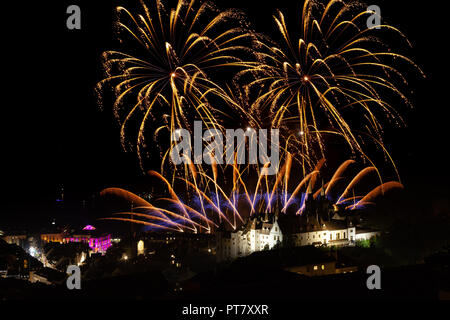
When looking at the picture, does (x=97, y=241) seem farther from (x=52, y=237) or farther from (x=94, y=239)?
(x=52, y=237)

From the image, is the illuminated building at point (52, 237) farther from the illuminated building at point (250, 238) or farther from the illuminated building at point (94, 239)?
the illuminated building at point (250, 238)

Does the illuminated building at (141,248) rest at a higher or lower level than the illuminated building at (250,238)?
lower

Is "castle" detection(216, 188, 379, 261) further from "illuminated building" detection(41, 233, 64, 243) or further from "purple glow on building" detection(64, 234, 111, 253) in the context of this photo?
"illuminated building" detection(41, 233, 64, 243)

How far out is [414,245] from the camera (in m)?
38.6

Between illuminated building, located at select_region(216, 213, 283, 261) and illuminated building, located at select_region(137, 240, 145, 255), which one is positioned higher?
illuminated building, located at select_region(216, 213, 283, 261)

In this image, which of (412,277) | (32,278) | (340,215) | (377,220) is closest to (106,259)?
(32,278)

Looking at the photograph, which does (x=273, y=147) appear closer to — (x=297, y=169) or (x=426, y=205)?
(x=297, y=169)

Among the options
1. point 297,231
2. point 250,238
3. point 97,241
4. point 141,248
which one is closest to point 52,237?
point 97,241

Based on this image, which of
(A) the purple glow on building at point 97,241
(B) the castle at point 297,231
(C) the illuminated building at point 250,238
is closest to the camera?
(B) the castle at point 297,231

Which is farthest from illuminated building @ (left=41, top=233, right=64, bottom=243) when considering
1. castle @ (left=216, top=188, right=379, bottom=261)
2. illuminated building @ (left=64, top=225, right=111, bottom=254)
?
castle @ (left=216, top=188, right=379, bottom=261)

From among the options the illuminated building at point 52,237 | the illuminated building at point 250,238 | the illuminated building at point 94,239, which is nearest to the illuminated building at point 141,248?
the illuminated building at point 250,238

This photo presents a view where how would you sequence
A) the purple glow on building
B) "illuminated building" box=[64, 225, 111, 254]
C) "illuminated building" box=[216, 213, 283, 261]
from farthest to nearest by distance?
"illuminated building" box=[64, 225, 111, 254] → the purple glow on building → "illuminated building" box=[216, 213, 283, 261]

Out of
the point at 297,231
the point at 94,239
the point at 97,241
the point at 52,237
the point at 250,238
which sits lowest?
the point at 97,241

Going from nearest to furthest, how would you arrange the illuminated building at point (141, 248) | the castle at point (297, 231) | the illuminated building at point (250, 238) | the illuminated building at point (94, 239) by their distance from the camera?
the castle at point (297, 231) → the illuminated building at point (250, 238) → the illuminated building at point (141, 248) → the illuminated building at point (94, 239)
